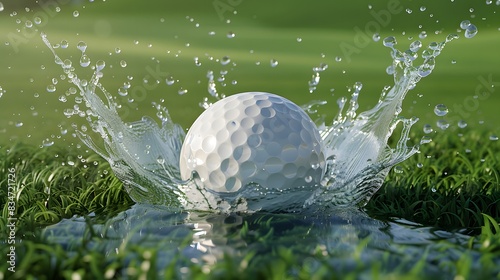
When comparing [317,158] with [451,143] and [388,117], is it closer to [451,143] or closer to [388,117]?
[388,117]

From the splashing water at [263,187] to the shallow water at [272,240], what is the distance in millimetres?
127

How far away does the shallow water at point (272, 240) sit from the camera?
2559 millimetres

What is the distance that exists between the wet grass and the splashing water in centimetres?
26

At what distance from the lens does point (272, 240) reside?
3.00 meters

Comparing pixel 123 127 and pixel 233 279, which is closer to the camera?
pixel 233 279

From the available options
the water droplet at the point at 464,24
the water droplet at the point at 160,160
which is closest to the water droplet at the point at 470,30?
the water droplet at the point at 464,24

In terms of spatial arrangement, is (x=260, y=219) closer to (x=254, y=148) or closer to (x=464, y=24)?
(x=254, y=148)

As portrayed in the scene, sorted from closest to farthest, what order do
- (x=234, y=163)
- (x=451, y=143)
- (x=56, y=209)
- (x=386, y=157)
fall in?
1. (x=234, y=163)
2. (x=56, y=209)
3. (x=386, y=157)
4. (x=451, y=143)

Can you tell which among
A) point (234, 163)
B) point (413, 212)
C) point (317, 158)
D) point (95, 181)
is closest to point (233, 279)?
point (234, 163)

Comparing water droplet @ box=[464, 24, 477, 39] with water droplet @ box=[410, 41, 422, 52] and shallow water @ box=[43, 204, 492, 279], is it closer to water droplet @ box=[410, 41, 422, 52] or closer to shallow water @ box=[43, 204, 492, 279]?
water droplet @ box=[410, 41, 422, 52]

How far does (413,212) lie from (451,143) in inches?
127

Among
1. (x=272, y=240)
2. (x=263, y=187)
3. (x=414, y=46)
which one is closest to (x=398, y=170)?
(x=414, y=46)

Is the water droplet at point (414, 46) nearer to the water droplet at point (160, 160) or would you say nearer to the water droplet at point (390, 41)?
the water droplet at point (390, 41)

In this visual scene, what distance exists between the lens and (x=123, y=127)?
480cm
